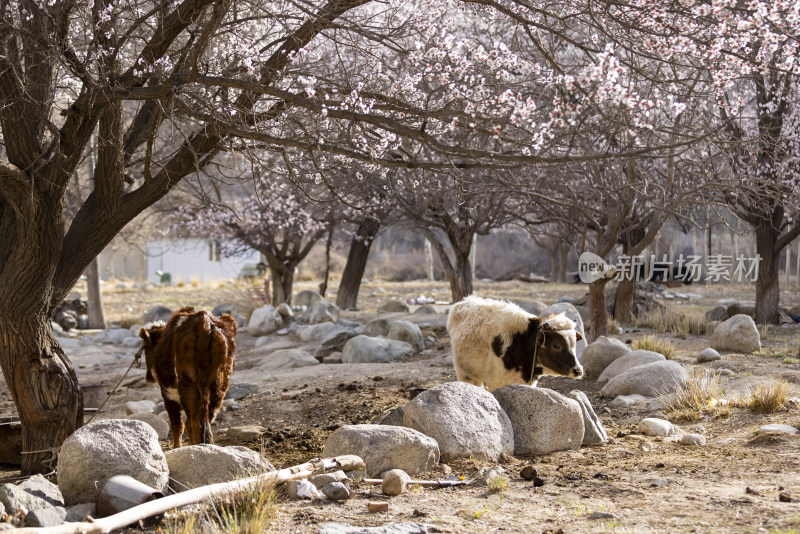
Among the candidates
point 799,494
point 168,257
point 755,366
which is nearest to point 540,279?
point 168,257

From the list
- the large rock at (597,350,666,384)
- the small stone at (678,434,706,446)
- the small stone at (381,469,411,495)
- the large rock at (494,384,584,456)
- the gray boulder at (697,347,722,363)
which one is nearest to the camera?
the small stone at (381,469,411,495)

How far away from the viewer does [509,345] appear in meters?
8.03

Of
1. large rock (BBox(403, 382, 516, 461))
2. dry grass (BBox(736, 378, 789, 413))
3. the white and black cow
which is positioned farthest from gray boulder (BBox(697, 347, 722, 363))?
large rock (BBox(403, 382, 516, 461))

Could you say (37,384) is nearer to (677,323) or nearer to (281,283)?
(677,323)

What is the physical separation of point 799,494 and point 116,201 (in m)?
5.80

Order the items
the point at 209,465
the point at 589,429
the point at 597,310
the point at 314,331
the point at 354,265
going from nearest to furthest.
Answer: the point at 209,465, the point at 589,429, the point at 597,310, the point at 314,331, the point at 354,265

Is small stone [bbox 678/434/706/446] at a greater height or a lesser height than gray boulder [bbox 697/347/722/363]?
lesser

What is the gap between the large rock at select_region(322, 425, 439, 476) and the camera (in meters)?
5.88

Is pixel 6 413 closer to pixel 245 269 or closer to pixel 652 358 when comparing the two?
pixel 652 358

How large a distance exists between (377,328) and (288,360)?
8.55ft

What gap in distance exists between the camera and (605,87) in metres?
6.34

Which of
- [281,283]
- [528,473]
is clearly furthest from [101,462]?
[281,283]

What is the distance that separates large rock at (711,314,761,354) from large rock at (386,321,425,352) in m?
5.06

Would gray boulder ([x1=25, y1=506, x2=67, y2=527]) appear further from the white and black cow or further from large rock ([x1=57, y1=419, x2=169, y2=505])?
the white and black cow
